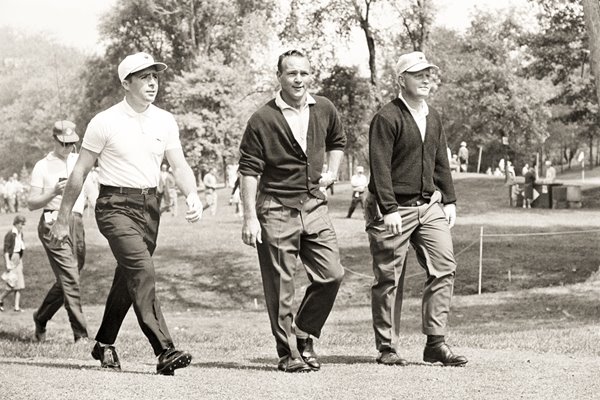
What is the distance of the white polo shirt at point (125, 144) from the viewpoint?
23.0ft

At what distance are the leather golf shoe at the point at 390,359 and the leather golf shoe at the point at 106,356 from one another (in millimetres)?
2023

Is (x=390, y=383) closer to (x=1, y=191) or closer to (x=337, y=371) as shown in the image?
(x=337, y=371)

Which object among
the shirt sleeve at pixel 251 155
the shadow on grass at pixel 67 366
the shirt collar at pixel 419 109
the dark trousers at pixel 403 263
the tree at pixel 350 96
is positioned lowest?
the shadow on grass at pixel 67 366

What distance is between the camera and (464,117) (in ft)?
207

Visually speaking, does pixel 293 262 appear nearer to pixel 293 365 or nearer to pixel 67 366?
pixel 293 365

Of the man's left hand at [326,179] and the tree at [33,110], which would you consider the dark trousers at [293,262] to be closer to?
the man's left hand at [326,179]

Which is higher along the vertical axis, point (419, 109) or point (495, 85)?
point (495, 85)

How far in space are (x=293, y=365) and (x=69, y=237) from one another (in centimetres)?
401

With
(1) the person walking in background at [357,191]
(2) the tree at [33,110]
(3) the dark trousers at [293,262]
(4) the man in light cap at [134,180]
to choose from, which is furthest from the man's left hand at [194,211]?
(2) the tree at [33,110]

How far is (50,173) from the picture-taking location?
10289 mm

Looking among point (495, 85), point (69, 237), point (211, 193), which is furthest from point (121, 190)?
point (495, 85)

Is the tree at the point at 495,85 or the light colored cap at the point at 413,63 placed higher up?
the tree at the point at 495,85

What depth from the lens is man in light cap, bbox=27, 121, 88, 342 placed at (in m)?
10.2

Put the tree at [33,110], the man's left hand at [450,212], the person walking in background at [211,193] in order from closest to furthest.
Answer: the man's left hand at [450,212], the person walking in background at [211,193], the tree at [33,110]
